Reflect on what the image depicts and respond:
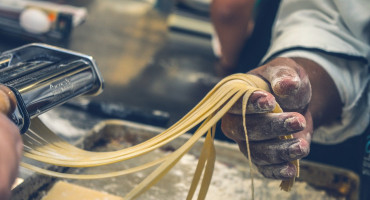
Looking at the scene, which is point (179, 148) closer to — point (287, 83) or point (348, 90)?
point (287, 83)

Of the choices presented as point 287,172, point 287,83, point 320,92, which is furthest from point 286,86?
point 320,92

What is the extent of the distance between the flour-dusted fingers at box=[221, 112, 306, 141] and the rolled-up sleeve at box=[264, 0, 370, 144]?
1.09 feet

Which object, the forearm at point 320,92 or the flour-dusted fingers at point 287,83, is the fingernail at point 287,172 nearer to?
the flour-dusted fingers at point 287,83

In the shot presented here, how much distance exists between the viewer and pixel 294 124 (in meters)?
0.57

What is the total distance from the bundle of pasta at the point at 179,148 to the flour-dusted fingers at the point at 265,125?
0.02 m

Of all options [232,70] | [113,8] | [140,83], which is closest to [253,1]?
[232,70]

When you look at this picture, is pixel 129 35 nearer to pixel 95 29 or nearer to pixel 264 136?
pixel 95 29

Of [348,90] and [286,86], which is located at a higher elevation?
[286,86]

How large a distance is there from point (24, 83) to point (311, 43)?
62 centimetres

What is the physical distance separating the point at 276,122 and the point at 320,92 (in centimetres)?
32

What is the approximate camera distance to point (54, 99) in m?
0.66

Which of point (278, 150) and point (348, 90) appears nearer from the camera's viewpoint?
point (278, 150)

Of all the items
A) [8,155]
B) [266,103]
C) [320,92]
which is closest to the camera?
[8,155]

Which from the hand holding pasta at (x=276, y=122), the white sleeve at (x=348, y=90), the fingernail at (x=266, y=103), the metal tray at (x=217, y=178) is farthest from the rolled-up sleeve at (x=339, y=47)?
the fingernail at (x=266, y=103)
